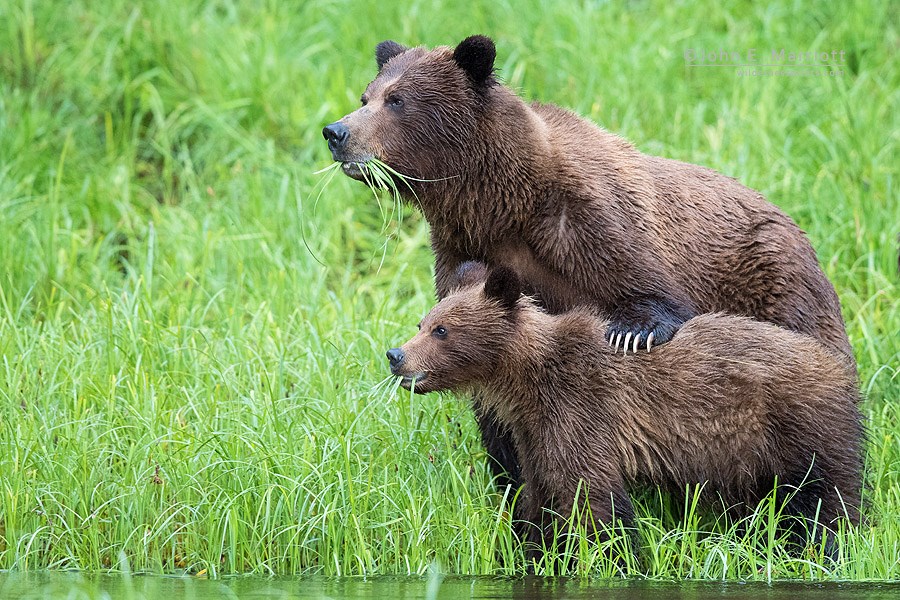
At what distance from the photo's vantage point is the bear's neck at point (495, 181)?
6.78 m

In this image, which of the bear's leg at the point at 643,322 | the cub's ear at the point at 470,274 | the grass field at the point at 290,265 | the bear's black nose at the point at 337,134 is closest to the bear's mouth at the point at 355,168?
the bear's black nose at the point at 337,134

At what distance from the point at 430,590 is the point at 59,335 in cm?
401

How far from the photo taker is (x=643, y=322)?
6.72 m

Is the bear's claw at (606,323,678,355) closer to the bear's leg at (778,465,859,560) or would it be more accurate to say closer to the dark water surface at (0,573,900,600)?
the bear's leg at (778,465,859,560)

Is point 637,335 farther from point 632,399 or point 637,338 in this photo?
point 632,399

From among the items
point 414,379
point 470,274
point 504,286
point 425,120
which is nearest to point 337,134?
point 425,120

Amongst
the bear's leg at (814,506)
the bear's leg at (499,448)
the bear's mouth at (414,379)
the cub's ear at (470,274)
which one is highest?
the cub's ear at (470,274)

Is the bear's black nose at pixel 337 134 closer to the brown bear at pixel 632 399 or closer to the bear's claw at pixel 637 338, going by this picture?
the brown bear at pixel 632 399

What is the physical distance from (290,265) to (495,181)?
3.23 metres

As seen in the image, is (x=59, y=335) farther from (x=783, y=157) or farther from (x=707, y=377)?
(x=783, y=157)

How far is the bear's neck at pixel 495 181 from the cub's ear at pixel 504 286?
321mm

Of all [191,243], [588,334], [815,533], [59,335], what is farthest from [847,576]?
[191,243]

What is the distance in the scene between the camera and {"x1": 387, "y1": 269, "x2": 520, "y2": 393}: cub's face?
658 cm

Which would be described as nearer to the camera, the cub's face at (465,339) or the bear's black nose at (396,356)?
the bear's black nose at (396,356)
